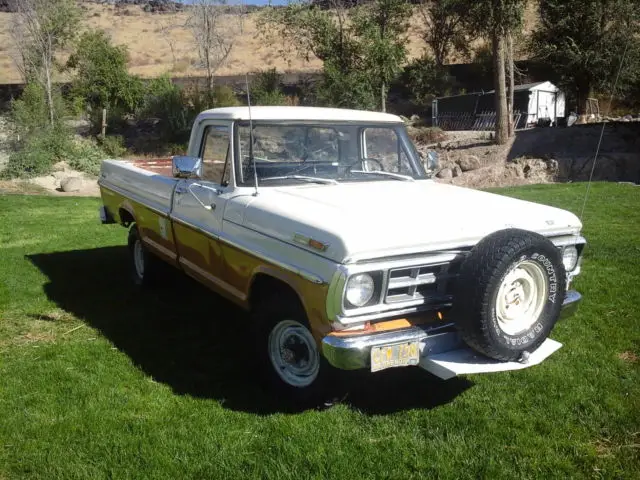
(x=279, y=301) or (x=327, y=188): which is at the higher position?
(x=327, y=188)

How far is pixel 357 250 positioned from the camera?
3369mm

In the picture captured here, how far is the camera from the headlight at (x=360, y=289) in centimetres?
340

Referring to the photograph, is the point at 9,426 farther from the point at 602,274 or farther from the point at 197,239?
the point at 602,274

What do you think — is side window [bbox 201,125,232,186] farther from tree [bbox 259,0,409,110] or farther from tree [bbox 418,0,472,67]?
tree [bbox 418,0,472,67]

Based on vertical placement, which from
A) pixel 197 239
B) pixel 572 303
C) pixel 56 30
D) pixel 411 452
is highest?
pixel 56 30

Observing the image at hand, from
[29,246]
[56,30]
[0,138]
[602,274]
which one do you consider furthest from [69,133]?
[602,274]

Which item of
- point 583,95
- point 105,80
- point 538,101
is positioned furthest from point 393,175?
point 105,80

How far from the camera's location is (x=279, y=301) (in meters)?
4.03

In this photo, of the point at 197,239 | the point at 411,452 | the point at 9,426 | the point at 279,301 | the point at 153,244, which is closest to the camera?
the point at 411,452

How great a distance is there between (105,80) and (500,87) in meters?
18.0

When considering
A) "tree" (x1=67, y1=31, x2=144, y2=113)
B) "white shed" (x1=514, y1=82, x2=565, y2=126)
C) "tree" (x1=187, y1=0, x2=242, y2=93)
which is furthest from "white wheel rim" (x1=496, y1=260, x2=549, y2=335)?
"tree" (x1=67, y1=31, x2=144, y2=113)

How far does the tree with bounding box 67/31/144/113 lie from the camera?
2908cm

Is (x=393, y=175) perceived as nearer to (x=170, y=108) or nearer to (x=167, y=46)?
(x=170, y=108)

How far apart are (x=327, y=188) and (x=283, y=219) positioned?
0.82 metres
